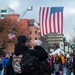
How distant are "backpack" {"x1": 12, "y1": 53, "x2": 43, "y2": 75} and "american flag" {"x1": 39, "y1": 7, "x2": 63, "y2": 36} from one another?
17.1 meters

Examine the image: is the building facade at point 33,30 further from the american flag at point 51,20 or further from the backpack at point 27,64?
the backpack at point 27,64

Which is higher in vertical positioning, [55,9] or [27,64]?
[55,9]

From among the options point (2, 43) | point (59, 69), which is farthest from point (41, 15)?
point (2, 43)

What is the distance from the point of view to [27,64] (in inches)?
282

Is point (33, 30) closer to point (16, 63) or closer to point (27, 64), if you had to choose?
point (16, 63)

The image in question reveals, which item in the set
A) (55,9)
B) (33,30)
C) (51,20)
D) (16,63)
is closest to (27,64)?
(16,63)

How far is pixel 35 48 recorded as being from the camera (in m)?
7.75

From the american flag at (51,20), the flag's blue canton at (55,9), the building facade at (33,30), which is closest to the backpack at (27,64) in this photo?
the american flag at (51,20)

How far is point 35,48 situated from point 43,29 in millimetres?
17317

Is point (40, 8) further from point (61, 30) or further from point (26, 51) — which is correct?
point (26, 51)

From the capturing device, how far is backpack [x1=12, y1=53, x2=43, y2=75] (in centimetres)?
718

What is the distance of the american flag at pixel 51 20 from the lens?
2513 centimetres

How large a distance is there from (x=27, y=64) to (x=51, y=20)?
18710 millimetres

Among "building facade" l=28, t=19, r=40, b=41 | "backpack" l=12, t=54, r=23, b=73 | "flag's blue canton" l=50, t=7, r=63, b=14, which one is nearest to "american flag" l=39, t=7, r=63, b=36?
"flag's blue canton" l=50, t=7, r=63, b=14
